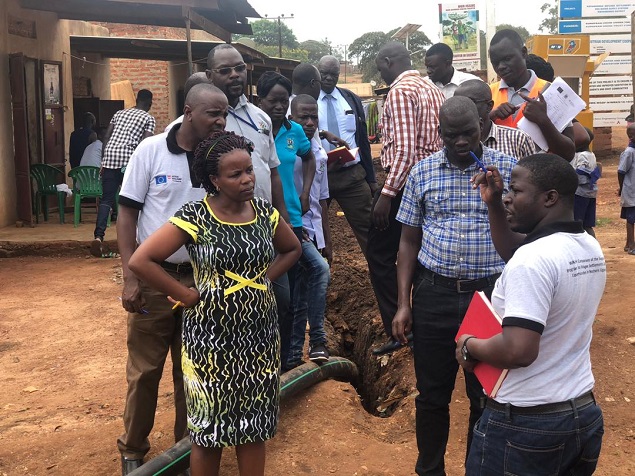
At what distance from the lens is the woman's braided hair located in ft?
11.1

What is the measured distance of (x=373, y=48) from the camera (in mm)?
61500

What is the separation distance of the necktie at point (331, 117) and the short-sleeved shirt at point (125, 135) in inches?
132

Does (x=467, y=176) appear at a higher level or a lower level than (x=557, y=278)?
higher

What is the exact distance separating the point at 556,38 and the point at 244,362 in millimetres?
16116

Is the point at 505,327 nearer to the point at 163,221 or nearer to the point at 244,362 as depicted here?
the point at 244,362

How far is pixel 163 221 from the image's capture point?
391 centimetres

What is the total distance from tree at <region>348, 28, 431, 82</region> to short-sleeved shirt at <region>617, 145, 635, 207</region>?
41.9 m

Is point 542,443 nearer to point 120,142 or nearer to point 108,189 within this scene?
point 120,142

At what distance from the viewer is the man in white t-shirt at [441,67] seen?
5.71 m

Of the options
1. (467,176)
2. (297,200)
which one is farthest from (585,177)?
(467,176)

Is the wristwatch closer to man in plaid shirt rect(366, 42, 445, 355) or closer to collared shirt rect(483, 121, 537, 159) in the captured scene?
collared shirt rect(483, 121, 537, 159)

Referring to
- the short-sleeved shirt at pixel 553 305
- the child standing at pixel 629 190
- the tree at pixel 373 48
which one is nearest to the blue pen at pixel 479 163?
the short-sleeved shirt at pixel 553 305

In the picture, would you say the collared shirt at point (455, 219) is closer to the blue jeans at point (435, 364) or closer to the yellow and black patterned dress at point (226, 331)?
the blue jeans at point (435, 364)

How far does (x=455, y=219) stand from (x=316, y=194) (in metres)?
2.13
